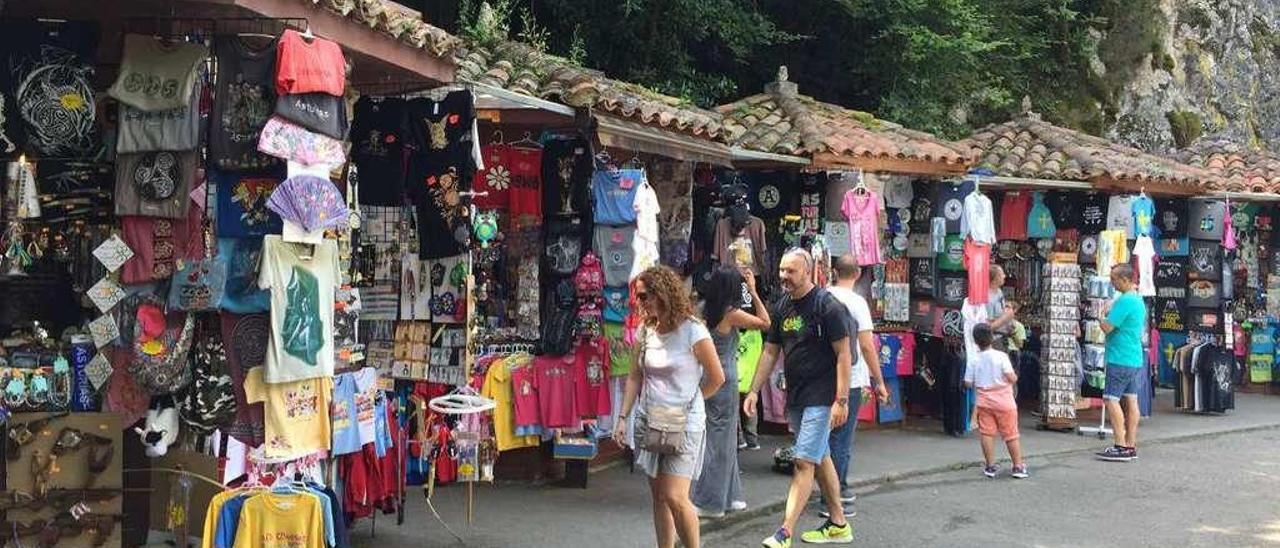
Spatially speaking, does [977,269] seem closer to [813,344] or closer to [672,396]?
[813,344]

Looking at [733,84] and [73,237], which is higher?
[733,84]

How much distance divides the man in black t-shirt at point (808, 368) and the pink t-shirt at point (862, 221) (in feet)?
14.9

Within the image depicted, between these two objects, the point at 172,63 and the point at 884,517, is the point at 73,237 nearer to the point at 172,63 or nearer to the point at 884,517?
the point at 172,63

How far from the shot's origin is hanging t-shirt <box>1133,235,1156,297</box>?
1459 cm

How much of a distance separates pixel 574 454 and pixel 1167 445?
6997 millimetres

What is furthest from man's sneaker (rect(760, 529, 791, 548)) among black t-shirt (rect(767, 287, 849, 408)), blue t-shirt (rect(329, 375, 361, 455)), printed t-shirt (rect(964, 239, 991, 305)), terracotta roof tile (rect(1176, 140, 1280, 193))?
terracotta roof tile (rect(1176, 140, 1280, 193))

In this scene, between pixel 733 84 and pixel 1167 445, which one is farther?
pixel 733 84

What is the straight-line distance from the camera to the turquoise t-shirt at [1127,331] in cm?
1206

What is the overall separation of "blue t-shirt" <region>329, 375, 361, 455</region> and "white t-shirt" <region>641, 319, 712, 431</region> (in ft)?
5.81

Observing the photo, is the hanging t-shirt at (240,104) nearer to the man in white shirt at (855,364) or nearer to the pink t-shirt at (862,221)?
the man in white shirt at (855,364)

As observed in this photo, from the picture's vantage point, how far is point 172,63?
Result: 6.46 metres

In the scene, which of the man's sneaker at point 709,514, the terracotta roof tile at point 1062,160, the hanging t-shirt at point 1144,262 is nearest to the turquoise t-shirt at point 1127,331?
the terracotta roof tile at point 1062,160

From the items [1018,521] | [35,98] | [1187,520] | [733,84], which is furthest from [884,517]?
[733,84]

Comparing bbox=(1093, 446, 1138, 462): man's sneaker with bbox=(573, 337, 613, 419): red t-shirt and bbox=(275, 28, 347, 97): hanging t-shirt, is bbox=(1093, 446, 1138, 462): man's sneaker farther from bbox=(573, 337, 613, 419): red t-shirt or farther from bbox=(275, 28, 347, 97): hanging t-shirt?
bbox=(275, 28, 347, 97): hanging t-shirt
